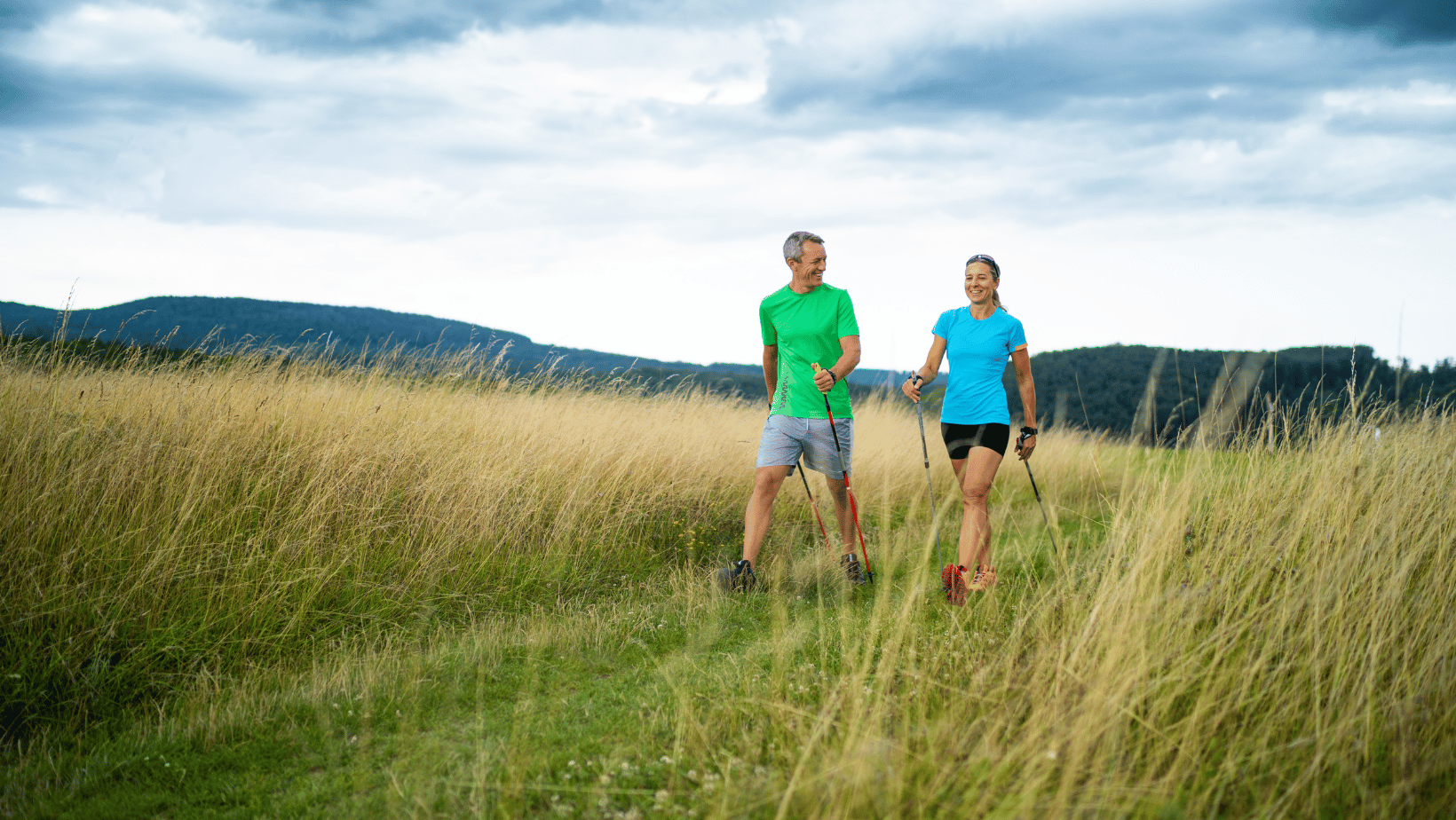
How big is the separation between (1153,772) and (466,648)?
3.30 meters

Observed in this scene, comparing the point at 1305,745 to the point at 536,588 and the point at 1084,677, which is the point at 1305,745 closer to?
the point at 1084,677

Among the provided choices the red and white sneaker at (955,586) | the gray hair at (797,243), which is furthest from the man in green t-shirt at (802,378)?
the red and white sneaker at (955,586)

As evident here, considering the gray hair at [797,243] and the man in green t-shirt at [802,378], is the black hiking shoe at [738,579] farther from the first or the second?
the gray hair at [797,243]

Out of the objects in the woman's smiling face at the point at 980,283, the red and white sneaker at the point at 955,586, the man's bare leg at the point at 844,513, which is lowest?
the red and white sneaker at the point at 955,586

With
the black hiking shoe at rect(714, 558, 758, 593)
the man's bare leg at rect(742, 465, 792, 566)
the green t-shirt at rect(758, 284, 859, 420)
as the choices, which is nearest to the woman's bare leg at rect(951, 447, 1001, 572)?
the green t-shirt at rect(758, 284, 859, 420)

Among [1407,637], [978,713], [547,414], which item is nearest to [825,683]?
[978,713]

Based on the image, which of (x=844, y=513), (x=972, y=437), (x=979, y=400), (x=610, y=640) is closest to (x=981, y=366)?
(x=979, y=400)

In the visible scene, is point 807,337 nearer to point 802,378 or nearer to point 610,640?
point 802,378

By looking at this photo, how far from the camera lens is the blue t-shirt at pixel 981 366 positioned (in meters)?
4.80

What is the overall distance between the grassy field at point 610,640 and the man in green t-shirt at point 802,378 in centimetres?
69

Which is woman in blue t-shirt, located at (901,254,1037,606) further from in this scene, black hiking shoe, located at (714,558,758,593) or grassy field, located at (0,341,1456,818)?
black hiking shoe, located at (714,558,758,593)

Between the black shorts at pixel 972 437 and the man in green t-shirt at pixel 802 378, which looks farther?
the man in green t-shirt at pixel 802 378

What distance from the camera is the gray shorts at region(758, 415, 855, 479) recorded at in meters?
5.16

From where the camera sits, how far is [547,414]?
26.3ft
